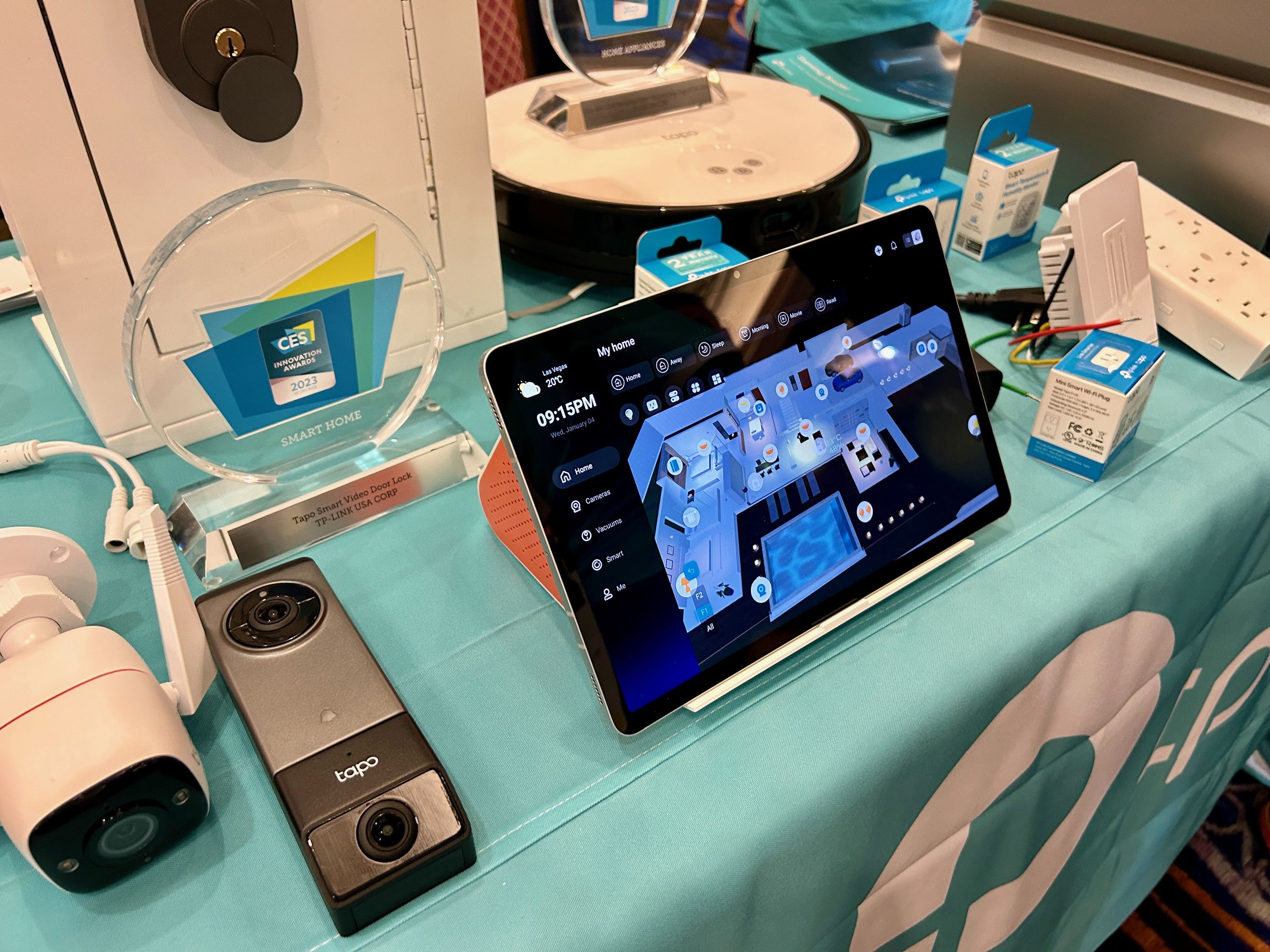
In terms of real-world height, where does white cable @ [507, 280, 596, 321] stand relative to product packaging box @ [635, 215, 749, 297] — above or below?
below

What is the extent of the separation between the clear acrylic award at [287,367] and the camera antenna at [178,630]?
8 cm

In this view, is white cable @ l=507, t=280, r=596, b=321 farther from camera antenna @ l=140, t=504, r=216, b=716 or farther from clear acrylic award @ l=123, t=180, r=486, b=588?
camera antenna @ l=140, t=504, r=216, b=716

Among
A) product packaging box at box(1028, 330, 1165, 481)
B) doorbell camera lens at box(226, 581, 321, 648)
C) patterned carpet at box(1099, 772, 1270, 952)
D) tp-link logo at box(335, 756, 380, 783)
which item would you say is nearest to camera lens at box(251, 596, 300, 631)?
doorbell camera lens at box(226, 581, 321, 648)

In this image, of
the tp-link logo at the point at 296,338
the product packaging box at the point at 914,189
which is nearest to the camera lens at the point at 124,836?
the tp-link logo at the point at 296,338

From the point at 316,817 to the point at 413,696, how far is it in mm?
107

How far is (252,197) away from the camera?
1.80 ft

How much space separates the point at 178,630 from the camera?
0.47 m

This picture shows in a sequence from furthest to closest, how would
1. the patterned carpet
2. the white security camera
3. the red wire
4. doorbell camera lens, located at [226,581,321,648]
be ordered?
1. the patterned carpet
2. the red wire
3. doorbell camera lens, located at [226,581,321,648]
4. the white security camera

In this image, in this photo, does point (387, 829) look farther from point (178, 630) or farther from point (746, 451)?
point (746, 451)

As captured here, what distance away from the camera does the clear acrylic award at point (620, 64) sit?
84 centimetres

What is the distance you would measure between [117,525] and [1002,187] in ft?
2.75

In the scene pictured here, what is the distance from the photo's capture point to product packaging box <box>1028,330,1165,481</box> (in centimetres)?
65

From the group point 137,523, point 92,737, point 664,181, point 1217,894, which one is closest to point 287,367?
point 137,523

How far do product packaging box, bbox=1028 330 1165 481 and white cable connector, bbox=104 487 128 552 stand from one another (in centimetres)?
67
